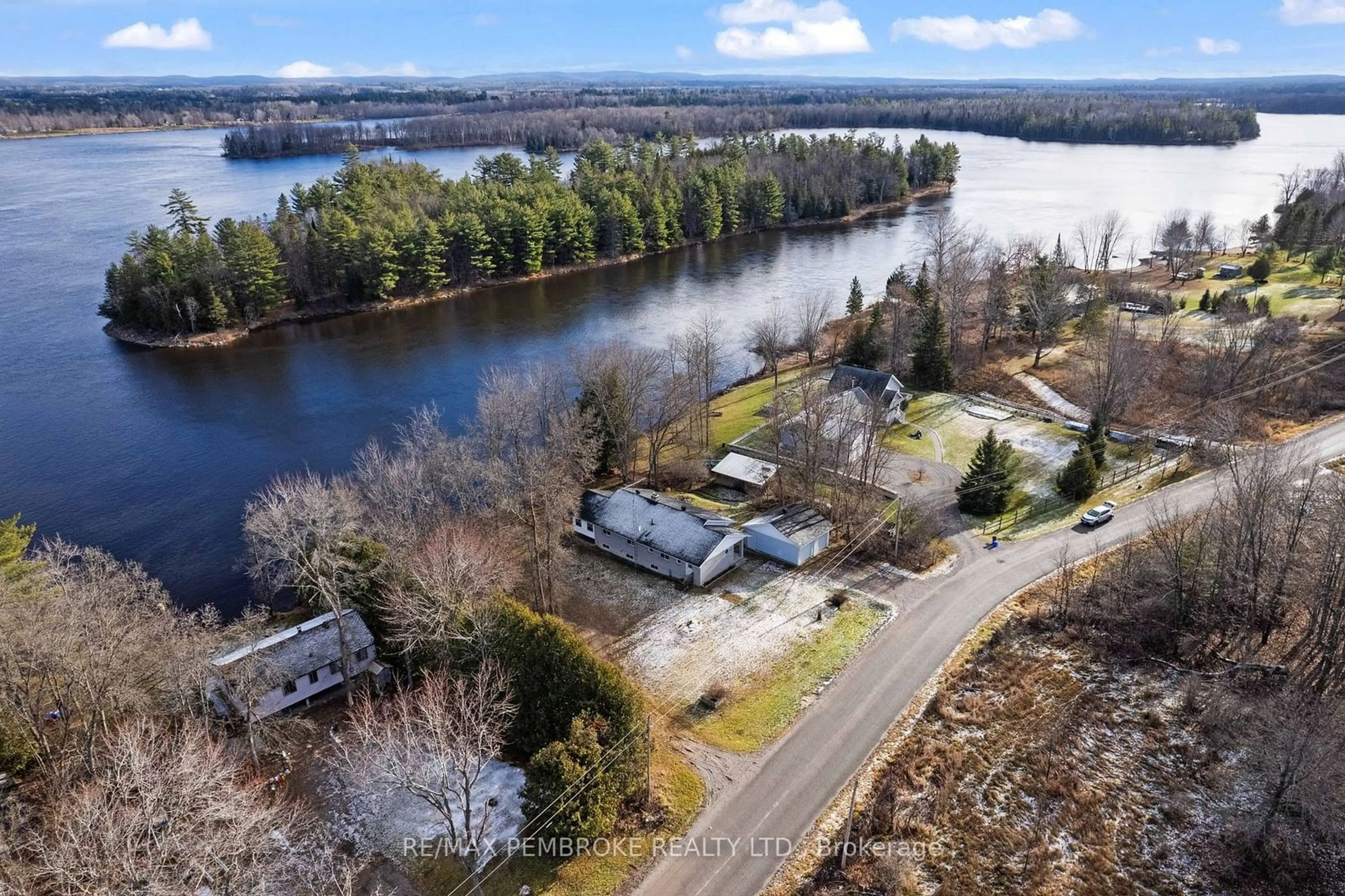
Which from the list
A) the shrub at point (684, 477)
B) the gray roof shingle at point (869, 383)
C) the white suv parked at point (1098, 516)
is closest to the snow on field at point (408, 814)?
the shrub at point (684, 477)

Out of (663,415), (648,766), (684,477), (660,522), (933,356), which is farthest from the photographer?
(933,356)

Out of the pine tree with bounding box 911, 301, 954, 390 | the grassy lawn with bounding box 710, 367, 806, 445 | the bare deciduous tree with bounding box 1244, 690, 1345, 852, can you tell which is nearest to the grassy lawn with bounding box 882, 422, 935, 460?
the pine tree with bounding box 911, 301, 954, 390

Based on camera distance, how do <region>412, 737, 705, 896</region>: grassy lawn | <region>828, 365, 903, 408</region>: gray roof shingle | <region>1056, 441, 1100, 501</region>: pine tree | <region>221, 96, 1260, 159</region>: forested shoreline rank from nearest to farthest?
<region>412, 737, 705, 896</region>: grassy lawn
<region>1056, 441, 1100, 501</region>: pine tree
<region>828, 365, 903, 408</region>: gray roof shingle
<region>221, 96, 1260, 159</region>: forested shoreline

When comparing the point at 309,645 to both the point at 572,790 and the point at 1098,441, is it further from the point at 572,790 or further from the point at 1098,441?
the point at 1098,441

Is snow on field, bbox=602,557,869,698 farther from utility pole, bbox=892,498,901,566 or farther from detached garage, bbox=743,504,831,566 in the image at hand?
utility pole, bbox=892,498,901,566

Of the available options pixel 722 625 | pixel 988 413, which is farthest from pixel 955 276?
pixel 722 625

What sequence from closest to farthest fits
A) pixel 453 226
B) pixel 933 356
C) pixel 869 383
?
1. pixel 869 383
2. pixel 933 356
3. pixel 453 226
